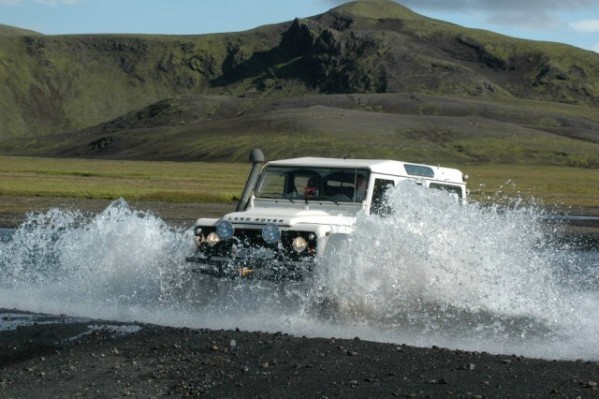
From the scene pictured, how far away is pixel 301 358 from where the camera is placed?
1046 cm

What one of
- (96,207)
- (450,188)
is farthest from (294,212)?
(96,207)

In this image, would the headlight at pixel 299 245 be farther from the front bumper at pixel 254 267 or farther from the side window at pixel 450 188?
the side window at pixel 450 188

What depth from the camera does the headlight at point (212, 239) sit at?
46.4 feet

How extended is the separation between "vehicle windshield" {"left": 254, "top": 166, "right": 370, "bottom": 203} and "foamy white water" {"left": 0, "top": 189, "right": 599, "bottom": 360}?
2.14 feet

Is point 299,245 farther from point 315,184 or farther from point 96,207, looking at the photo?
point 96,207

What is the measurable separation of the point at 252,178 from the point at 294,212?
1366 millimetres

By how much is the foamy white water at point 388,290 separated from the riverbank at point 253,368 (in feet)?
4.74

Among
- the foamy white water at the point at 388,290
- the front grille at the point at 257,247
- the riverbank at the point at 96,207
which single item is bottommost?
the riverbank at the point at 96,207

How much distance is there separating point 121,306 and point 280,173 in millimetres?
3045

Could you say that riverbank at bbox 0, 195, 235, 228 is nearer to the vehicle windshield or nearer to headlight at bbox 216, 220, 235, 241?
the vehicle windshield

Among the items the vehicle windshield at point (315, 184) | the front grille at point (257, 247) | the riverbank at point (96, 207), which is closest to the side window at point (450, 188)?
the vehicle windshield at point (315, 184)

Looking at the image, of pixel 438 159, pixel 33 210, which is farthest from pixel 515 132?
pixel 33 210

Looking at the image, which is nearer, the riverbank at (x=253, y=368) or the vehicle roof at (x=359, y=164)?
the riverbank at (x=253, y=368)

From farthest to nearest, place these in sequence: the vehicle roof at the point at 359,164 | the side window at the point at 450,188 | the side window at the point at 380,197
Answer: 1. the side window at the point at 450,188
2. the vehicle roof at the point at 359,164
3. the side window at the point at 380,197
